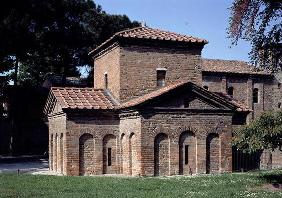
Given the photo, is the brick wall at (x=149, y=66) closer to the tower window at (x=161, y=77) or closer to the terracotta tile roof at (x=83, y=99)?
the tower window at (x=161, y=77)

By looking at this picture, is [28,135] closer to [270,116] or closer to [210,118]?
[210,118]

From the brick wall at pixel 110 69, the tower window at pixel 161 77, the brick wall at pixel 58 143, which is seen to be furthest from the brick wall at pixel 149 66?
the brick wall at pixel 58 143

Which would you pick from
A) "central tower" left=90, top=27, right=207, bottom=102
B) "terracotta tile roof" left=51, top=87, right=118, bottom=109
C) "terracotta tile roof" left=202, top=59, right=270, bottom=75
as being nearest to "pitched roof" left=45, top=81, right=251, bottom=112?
"terracotta tile roof" left=51, top=87, right=118, bottom=109

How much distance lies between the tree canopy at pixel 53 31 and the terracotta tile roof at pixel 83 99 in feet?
39.8

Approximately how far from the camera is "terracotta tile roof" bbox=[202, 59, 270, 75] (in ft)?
126

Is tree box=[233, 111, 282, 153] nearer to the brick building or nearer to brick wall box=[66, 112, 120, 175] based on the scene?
the brick building

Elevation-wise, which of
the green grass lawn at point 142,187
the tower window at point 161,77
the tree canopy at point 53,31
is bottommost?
the green grass lawn at point 142,187

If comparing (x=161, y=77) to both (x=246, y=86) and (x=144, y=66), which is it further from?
(x=246, y=86)

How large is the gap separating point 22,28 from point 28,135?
1420 cm

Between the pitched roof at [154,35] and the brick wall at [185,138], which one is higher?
the pitched roof at [154,35]

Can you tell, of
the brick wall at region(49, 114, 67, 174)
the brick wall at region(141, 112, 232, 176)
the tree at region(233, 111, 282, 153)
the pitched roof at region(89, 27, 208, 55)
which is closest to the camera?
the tree at region(233, 111, 282, 153)

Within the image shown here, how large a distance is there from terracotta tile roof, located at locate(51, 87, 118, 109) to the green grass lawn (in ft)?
13.8

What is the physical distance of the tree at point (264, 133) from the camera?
15664mm

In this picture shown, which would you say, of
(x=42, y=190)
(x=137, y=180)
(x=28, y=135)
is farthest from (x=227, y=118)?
(x=28, y=135)
